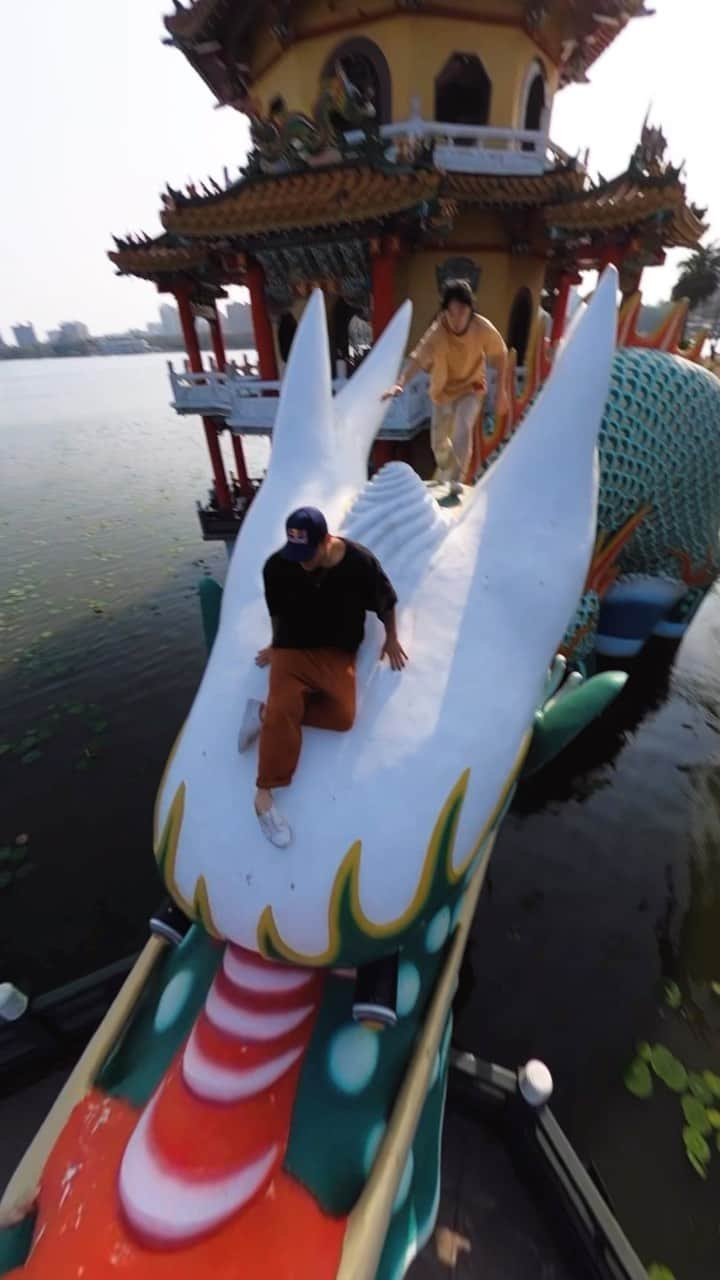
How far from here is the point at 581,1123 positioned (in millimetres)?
3805

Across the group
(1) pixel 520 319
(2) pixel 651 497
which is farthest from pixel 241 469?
(2) pixel 651 497

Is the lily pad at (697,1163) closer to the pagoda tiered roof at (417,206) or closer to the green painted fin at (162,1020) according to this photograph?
the green painted fin at (162,1020)

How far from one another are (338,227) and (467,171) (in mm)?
2127

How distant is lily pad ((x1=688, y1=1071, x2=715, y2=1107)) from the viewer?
3850mm

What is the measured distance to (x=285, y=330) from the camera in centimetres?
1084

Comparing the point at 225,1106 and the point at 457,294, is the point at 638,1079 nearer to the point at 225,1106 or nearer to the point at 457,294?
the point at 225,1106

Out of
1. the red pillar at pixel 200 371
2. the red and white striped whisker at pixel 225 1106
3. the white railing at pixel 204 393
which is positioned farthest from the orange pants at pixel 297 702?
the red pillar at pixel 200 371

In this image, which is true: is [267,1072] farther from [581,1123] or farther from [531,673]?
[581,1123]

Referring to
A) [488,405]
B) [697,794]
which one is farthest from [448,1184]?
[488,405]

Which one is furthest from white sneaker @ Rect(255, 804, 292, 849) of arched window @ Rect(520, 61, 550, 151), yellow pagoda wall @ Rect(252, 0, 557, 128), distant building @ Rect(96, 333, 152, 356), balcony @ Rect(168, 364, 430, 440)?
distant building @ Rect(96, 333, 152, 356)

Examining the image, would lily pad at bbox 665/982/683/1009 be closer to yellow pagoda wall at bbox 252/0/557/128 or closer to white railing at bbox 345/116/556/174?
white railing at bbox 345/116/556/174

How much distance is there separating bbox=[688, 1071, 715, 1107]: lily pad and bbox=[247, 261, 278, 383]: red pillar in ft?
29.3

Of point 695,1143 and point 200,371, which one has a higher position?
point 200,371

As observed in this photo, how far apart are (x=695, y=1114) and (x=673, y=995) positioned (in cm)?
81
